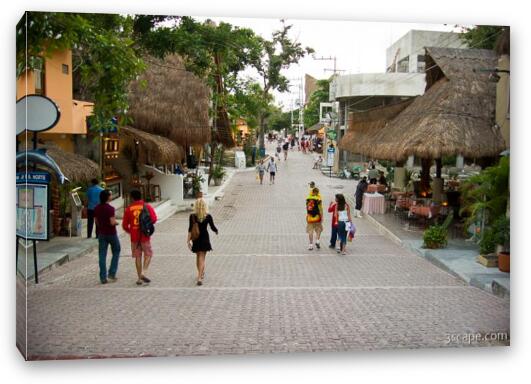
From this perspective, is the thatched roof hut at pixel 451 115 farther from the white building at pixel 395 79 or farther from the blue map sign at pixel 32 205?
the blue map sign at pixel 32 205

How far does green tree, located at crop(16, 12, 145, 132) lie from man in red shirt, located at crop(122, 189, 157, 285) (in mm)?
1315

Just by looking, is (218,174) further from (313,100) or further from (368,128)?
(313,100)

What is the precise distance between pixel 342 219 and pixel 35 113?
564 centimetres

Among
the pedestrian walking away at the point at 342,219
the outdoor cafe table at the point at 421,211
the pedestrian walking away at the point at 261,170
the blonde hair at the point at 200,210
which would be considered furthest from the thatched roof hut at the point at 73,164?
the outdoor cafe table at the point at 421,211

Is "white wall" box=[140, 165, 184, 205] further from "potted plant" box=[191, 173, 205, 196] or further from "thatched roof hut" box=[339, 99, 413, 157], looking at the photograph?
"thatched roof hut" box=[339, 99, 413, 157]

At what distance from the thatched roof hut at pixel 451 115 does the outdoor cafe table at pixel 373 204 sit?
949mm

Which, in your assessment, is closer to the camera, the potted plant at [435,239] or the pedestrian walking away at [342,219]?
the potted plant at [435,239]

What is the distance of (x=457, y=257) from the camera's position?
940 cm

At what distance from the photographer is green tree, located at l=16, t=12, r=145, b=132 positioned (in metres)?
6.02

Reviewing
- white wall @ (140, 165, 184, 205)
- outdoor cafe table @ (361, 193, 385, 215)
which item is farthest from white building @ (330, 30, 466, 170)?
white wall @ (140, 165, 184, 205)

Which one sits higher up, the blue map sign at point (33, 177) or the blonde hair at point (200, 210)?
the blue map sign at point (33, 177)

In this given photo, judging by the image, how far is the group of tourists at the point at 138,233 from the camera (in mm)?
7176

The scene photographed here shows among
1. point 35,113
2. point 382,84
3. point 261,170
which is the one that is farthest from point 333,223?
point 35,113

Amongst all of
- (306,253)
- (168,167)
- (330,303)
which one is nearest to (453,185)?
(306,253)
